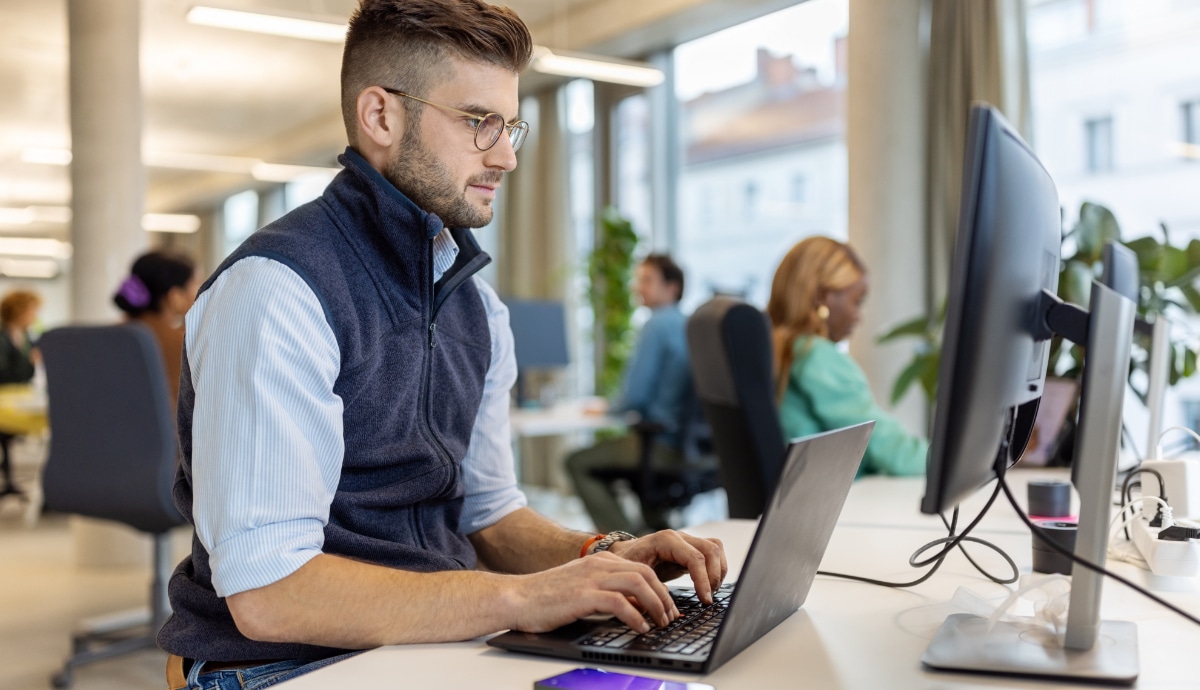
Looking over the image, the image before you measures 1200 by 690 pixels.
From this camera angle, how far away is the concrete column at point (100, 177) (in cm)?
476

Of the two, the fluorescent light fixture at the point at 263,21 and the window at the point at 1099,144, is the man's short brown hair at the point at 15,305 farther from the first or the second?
the window at the point at 1099,144

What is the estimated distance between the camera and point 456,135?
1282mm

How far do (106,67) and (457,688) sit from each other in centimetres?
478

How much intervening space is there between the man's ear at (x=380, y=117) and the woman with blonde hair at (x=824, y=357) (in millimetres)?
1436

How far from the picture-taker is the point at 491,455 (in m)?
1.48

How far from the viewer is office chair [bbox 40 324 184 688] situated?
2.93 metres

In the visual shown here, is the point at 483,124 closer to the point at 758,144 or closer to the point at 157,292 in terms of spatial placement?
the point at 157,292

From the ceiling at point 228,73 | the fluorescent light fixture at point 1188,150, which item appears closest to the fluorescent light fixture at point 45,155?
the ceiling at point 228,73

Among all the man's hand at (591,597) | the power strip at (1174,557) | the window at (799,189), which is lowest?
the power strip at (1174,557)

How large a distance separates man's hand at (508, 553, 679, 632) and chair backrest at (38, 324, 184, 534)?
2.24m

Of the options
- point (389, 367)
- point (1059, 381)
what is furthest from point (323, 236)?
point (1059, 381)

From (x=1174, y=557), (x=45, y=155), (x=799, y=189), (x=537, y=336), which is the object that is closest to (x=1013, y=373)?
(x=1174, y=557)

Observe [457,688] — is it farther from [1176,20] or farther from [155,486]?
[1176,20]

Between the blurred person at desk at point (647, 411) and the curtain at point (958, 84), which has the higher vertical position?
the curtain at point (958, 84)
